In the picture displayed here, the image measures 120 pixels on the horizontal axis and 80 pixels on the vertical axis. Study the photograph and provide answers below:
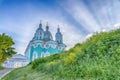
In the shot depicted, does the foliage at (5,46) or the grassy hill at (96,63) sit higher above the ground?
the foliage at (5,46)

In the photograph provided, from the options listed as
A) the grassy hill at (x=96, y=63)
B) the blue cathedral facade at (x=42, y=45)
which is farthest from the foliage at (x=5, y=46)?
the blue cathedral facade at (x=42, y=45)

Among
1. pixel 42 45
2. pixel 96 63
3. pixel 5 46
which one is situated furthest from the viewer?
pixel 42 45

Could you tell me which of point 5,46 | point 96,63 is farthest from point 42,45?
point 96,63

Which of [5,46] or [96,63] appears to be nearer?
[96,63]

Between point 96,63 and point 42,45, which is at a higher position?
point 42,45

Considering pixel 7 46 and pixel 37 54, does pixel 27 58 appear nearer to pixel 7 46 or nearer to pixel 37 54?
pixel 37 54

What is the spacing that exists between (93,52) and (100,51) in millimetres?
390

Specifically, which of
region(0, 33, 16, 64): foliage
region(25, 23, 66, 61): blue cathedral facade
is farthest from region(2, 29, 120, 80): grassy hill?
region(25, 23, 66, 61): blue cathedral facade

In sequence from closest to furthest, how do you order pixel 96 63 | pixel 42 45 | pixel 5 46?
pixel 96 63 < pixel 5 46 < pixel 42 45

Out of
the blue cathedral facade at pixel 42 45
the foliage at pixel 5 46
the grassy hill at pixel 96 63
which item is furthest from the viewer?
the blue cathedral facade at pixel 42 45

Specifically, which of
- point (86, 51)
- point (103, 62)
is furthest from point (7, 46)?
point (103, 62)

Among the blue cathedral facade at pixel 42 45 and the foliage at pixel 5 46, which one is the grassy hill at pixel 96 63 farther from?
the blue cathedral facade at pixel 42 45

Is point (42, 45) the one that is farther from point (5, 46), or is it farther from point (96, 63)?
point (96, 63)

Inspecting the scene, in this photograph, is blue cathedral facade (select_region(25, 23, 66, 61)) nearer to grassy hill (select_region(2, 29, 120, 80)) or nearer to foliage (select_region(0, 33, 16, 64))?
foliage (select_region(0, 33, 16, 64))
